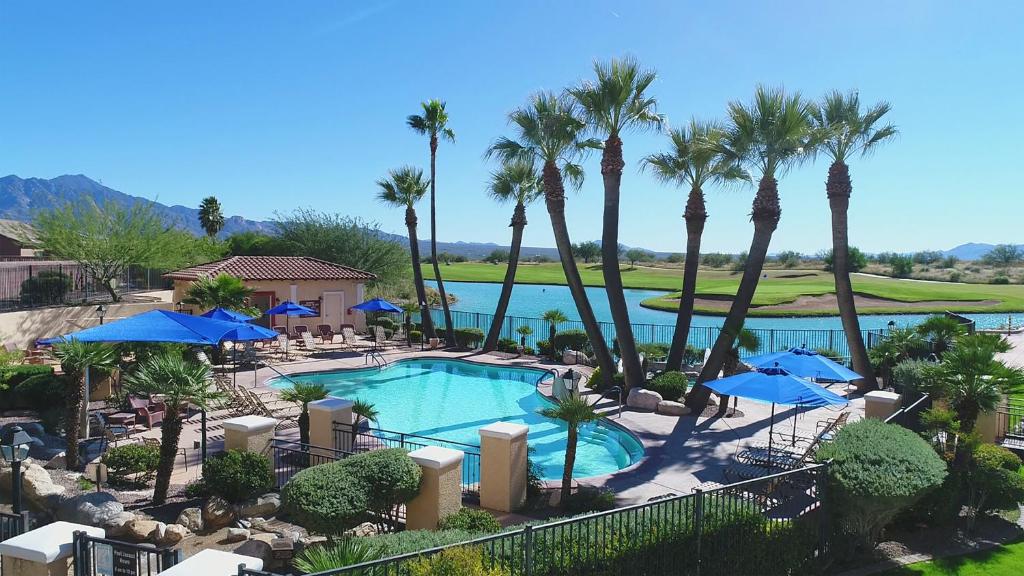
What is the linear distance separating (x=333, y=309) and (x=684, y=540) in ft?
83.9

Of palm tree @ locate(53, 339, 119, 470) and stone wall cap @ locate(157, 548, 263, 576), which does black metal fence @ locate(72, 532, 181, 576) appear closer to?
stone wall cap @ locate(157, 548, 263, 576)

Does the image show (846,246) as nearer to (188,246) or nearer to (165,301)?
(165,301)

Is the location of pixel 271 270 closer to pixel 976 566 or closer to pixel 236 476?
pixel 236 476

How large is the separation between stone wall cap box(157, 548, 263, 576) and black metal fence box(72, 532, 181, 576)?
497 millimetres

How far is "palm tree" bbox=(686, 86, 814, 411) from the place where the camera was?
1509 centimetres

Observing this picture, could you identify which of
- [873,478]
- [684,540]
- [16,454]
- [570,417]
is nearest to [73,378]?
[16,454]

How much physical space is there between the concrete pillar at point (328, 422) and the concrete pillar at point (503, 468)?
3.05m

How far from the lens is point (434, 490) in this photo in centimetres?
824

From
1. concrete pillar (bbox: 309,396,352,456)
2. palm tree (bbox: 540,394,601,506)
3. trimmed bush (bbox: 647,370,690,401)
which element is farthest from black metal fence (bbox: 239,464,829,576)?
trimmed bush (bbox: 647,370,690,401)

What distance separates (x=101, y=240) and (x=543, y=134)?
1909 cm

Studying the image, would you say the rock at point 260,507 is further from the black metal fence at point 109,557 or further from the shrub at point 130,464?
the black metal fence at point 109,557

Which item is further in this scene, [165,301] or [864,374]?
[165,301]

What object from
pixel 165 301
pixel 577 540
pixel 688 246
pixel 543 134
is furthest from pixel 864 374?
pixel 165 301

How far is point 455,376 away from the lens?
22.5 meters
